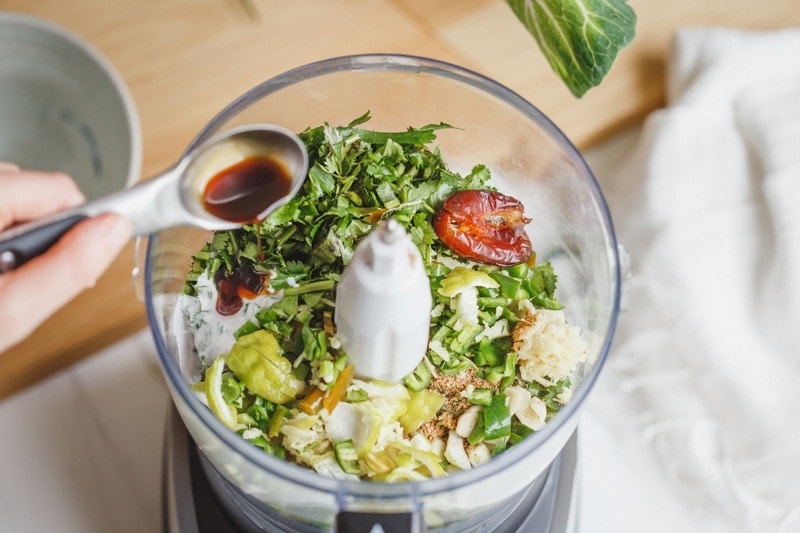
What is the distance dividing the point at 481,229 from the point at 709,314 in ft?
1.15

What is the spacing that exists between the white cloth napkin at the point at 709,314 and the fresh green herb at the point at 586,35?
14cm

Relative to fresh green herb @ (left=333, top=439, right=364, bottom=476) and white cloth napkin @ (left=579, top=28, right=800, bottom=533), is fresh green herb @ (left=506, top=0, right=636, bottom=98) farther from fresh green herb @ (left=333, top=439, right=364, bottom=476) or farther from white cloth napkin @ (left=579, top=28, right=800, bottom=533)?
fresh green herb @ (left=333, top=439, right=364, bottom=476)

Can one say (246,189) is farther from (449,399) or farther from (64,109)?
Result: (64,109)

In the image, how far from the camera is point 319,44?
1082 mm

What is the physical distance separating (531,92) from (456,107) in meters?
0.30

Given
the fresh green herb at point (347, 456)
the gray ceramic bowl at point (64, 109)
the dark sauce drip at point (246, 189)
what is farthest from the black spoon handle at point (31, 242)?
the gray ceramic bowl at point (64, 109)

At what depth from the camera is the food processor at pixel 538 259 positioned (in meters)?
0.56

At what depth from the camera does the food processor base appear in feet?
2.34

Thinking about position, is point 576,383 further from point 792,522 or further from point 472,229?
point 792,522

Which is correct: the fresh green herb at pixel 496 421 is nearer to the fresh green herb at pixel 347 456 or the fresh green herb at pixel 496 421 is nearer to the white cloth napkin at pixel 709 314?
the fresh green herb at pixel 347 456

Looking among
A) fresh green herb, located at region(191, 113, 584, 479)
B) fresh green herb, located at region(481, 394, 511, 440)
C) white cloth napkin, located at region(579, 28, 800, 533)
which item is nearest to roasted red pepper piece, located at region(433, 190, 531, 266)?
fresh green herb, located at region(191, 113, 584, 479)

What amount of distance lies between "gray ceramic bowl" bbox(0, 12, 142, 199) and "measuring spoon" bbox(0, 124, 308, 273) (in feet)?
0.89

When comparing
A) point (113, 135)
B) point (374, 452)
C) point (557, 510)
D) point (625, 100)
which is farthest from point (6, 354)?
point (625, 100)

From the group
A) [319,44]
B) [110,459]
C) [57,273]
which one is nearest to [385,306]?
[57,273]
